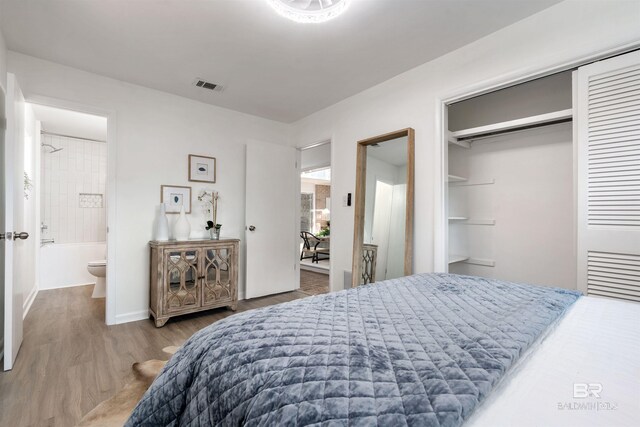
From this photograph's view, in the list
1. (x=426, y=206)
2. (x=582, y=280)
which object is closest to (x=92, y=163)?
(x=426, y=206)

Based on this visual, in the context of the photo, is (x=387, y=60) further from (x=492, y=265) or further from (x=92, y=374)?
(x=92, y=374)

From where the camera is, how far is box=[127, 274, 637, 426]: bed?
562 millimetres

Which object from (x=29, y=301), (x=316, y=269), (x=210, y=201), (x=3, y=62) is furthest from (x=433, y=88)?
(x=29, y=301)

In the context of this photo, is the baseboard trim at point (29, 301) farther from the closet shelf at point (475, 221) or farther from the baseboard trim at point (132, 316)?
the closet shelf at point (475, 221)

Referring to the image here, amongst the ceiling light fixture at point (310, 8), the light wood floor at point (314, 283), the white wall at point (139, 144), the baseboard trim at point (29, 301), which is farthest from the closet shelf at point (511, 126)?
the baseboard trim at point (29, 301)

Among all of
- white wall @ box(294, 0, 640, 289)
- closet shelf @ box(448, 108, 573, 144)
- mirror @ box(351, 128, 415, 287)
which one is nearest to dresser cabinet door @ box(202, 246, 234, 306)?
white wall @ box(294, 0, 640, 289)

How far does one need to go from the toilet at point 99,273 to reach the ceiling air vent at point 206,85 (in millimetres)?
2515

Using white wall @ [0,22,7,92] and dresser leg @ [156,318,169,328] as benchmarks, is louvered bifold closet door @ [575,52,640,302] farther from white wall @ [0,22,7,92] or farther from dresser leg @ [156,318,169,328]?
white wall @ [0,22,7,92]

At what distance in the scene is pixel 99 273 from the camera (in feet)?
12.4

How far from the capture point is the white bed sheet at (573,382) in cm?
57

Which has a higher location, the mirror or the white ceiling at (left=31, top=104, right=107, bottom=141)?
the white ceiling at (left=31, top=104, right=107, bottom=141)

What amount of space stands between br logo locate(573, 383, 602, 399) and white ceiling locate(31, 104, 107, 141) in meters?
4.56

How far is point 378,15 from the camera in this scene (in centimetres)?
201

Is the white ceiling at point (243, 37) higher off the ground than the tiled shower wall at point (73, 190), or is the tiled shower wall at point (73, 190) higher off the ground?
the white ceiling at point (243, 37)
